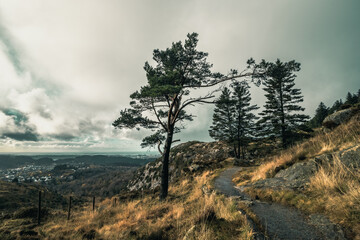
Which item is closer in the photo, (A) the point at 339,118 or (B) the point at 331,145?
(B) the point at 331,145

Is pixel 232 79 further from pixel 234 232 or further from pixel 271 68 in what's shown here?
pixel 234 232

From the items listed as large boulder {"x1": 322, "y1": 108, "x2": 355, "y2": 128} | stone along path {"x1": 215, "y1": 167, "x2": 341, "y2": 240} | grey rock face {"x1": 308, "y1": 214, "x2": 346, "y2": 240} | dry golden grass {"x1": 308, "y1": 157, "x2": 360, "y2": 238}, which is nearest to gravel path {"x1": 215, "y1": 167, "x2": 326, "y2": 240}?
stone along path {"x1": 215, "y1": 167, "x2": 341, "y2": 240}

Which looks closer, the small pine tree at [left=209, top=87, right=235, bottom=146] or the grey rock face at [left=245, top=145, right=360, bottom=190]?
the grey rock face at [left=245, top=145, right=360, bottom=190]

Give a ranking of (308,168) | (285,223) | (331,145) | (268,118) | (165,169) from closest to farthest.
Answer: (285,223)
(308,168)
(331,145)
(165,169)
(268,118)

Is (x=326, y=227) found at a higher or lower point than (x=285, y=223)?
higher

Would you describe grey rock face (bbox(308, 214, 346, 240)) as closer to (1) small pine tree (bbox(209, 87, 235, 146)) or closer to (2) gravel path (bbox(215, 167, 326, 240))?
(2) gravel path (bbox(215, 167, 326, 240))

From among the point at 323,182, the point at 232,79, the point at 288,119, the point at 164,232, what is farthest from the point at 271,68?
the point at 288,119

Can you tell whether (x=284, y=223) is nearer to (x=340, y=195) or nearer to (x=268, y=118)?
(x=340, y=195)

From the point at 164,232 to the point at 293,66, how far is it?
404 inches

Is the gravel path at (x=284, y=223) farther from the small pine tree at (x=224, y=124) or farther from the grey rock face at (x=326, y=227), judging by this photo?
the small pine tree at (x=224, y=124)

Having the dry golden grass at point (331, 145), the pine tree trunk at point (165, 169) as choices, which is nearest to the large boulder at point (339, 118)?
the dry golden grass at point (331, 145)

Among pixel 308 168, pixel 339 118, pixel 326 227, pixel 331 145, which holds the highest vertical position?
pixel 339 118

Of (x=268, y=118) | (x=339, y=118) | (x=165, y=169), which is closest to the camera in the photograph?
(x=339, y=118)

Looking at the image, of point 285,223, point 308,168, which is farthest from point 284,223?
point 308,168
